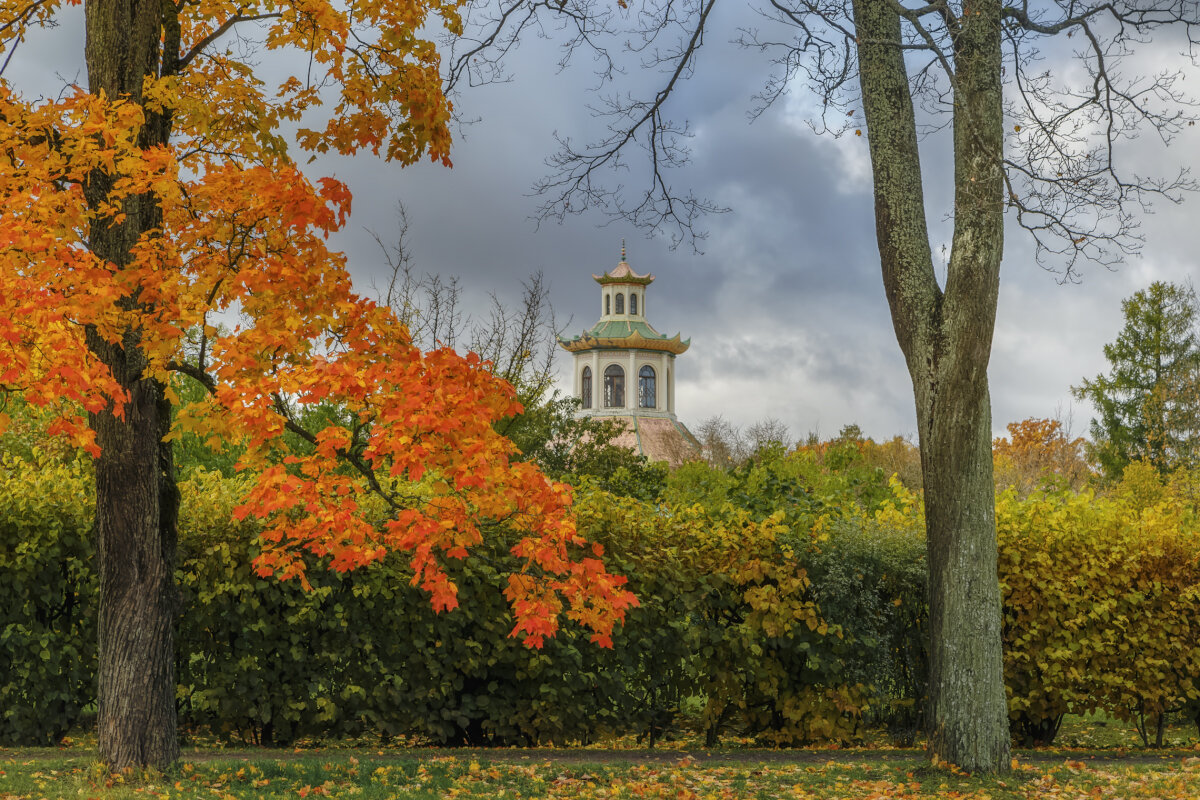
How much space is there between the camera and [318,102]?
8.16m

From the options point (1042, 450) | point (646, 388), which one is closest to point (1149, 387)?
point (1042, 450)

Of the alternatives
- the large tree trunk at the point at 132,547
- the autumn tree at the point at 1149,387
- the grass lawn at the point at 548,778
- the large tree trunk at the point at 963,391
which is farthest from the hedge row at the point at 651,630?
the autumn tree at the point at 1149,387

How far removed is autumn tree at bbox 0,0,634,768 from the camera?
18.9ft

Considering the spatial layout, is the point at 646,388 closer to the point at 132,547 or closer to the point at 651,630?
the point at 651,630

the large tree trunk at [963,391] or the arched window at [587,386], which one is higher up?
the arched window at [587,386]

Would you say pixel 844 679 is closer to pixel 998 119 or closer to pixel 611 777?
pixel 611 777

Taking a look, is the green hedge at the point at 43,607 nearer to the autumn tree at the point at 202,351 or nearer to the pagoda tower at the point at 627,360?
the autumn tree at the point at 202,351

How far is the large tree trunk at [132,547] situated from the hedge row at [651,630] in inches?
42.4

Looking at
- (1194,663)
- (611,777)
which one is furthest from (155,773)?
(1194,663)

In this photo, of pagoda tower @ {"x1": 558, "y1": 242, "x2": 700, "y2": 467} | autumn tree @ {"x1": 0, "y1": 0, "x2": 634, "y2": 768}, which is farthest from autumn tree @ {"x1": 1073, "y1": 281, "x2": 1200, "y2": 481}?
autumn tree @ {"x1": 0, "y1": 0, "x2": 634, "y2": 768}

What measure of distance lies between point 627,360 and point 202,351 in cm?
5164

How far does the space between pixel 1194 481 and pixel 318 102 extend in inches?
990

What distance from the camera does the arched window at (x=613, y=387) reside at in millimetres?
58844

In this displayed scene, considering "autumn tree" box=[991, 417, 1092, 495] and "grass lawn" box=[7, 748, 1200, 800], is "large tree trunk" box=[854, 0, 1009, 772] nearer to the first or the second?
"grass lawn" box=[7, 748, 1200, 800]
